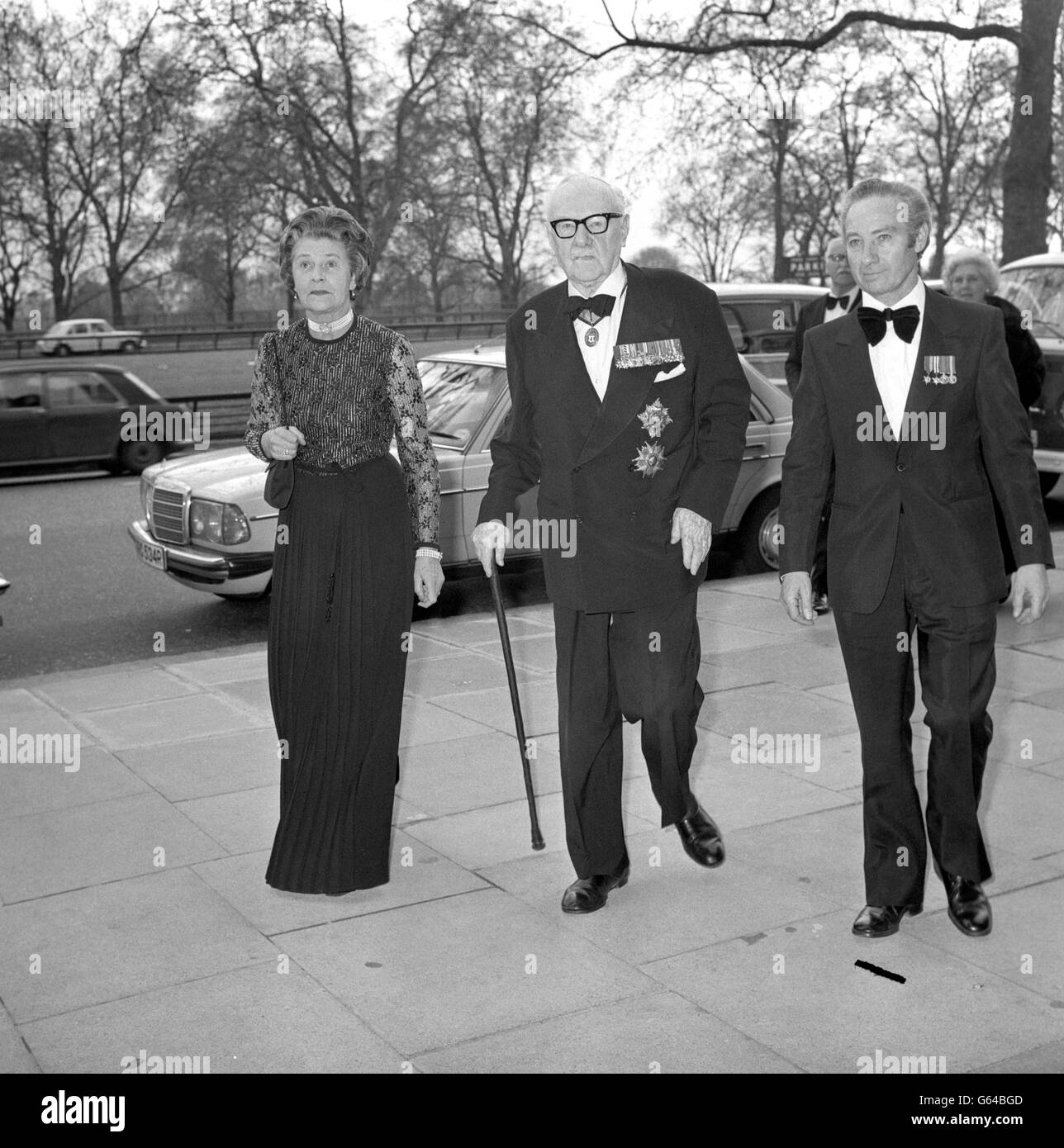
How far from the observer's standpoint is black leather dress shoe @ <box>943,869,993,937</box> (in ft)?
13.2

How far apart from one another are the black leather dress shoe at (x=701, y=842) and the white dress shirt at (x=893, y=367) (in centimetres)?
139

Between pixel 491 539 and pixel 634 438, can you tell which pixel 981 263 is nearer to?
pixel 634 438

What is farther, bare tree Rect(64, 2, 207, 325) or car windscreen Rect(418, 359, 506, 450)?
bare tree Rect(64, 2, 207, 325)

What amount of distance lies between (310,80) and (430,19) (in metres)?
6.13

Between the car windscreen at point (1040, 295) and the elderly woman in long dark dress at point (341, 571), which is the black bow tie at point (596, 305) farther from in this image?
the car windscreen at point (1040, 295)

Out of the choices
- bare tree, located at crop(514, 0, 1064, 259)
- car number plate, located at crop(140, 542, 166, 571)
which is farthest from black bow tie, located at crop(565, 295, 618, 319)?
bare tree, located at crop(514, 0, 1064, 259)

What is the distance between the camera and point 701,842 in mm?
4645

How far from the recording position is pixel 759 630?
8398 mm

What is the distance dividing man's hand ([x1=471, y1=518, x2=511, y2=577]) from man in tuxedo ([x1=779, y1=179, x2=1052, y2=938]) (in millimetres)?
803

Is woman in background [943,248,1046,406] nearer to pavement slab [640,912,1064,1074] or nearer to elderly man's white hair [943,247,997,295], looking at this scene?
elderly man's white hair [943,247,997,295]

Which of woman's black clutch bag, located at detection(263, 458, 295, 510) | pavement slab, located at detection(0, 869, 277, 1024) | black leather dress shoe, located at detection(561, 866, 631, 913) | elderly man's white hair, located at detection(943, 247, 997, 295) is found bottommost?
pavement slab, located at detection(0, 869, 277, 1024)

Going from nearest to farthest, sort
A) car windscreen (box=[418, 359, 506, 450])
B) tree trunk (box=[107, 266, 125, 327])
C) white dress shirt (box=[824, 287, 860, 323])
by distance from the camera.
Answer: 1. white dress shirt (box=[824, 287, 860, 323])
2. car windscreen (box=[418, 359, 506, 450])
3. tree trunk (box=[107, 266, 125, 327])

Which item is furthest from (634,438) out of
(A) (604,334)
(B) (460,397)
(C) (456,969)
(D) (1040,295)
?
(D) (1040,295)
